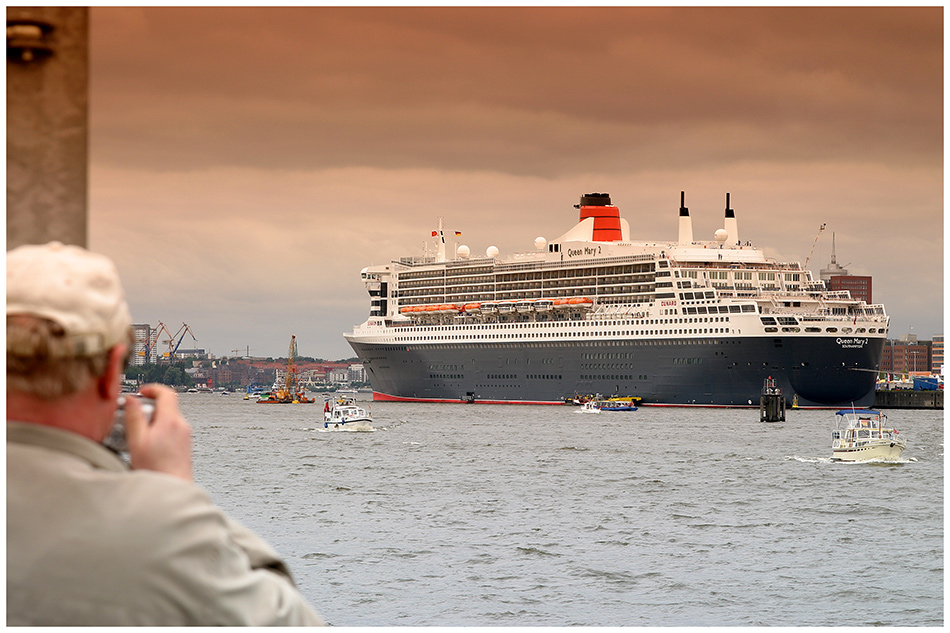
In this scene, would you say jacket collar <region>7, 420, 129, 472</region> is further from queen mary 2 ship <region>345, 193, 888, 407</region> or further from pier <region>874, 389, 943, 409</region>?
pier <region>874, 389, 943, 409</region>

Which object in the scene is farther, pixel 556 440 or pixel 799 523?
pixel 556 440

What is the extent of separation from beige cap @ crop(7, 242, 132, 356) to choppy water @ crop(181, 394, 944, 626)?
13.3m

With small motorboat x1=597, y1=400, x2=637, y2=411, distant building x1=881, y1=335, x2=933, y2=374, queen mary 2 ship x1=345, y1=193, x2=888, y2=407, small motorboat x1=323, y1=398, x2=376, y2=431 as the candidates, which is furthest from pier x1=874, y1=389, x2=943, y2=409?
distant building x1=881, y1=335, x2=933, y2=374

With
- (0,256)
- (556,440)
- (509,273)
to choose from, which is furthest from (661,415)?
(0,256)

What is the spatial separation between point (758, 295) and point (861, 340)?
240 inches

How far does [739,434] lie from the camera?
156ft

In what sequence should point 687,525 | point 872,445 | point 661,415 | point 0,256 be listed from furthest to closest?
point 661,415 < point 872,445 < point 687,525 < point 0,256

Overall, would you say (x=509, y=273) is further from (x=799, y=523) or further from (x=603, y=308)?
(x=799, y=523)

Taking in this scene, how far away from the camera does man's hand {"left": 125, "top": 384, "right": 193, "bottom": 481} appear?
1690 millimetres

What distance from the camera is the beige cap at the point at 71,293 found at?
1539mm

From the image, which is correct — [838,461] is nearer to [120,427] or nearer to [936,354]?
[120,427]

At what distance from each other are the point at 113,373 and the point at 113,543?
0.23 metres

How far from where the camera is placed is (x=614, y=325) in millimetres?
62312

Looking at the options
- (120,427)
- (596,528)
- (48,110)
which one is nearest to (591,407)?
(596,528)
